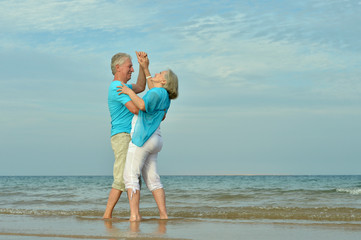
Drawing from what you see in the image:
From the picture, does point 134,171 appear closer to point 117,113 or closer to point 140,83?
point 117,113

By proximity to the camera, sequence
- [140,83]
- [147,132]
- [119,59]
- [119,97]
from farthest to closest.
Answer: [140,83] < [119,59] < [119,97] < [147,132]

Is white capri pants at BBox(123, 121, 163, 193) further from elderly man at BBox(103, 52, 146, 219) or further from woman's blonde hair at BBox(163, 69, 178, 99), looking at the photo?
woman's blonde hair at BBox(163, 69, 178, 99)

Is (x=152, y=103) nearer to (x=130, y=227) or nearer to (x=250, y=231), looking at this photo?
(x=130, y=227)

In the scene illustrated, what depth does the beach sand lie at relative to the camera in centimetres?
371

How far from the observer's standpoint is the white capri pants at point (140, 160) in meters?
4.71

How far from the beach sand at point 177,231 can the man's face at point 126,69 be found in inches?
63.6

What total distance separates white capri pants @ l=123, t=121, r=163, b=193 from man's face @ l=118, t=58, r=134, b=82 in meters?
0.75

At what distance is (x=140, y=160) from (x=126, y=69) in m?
1.05

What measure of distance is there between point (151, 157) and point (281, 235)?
5.54 feet

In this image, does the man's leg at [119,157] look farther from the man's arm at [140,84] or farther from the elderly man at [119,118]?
the man's arm at [140,84]

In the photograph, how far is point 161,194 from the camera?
4.88 m

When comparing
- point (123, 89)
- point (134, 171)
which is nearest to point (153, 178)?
point (134, 171)

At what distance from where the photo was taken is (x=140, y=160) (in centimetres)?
473

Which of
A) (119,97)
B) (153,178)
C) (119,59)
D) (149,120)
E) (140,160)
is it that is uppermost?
(119,59)
